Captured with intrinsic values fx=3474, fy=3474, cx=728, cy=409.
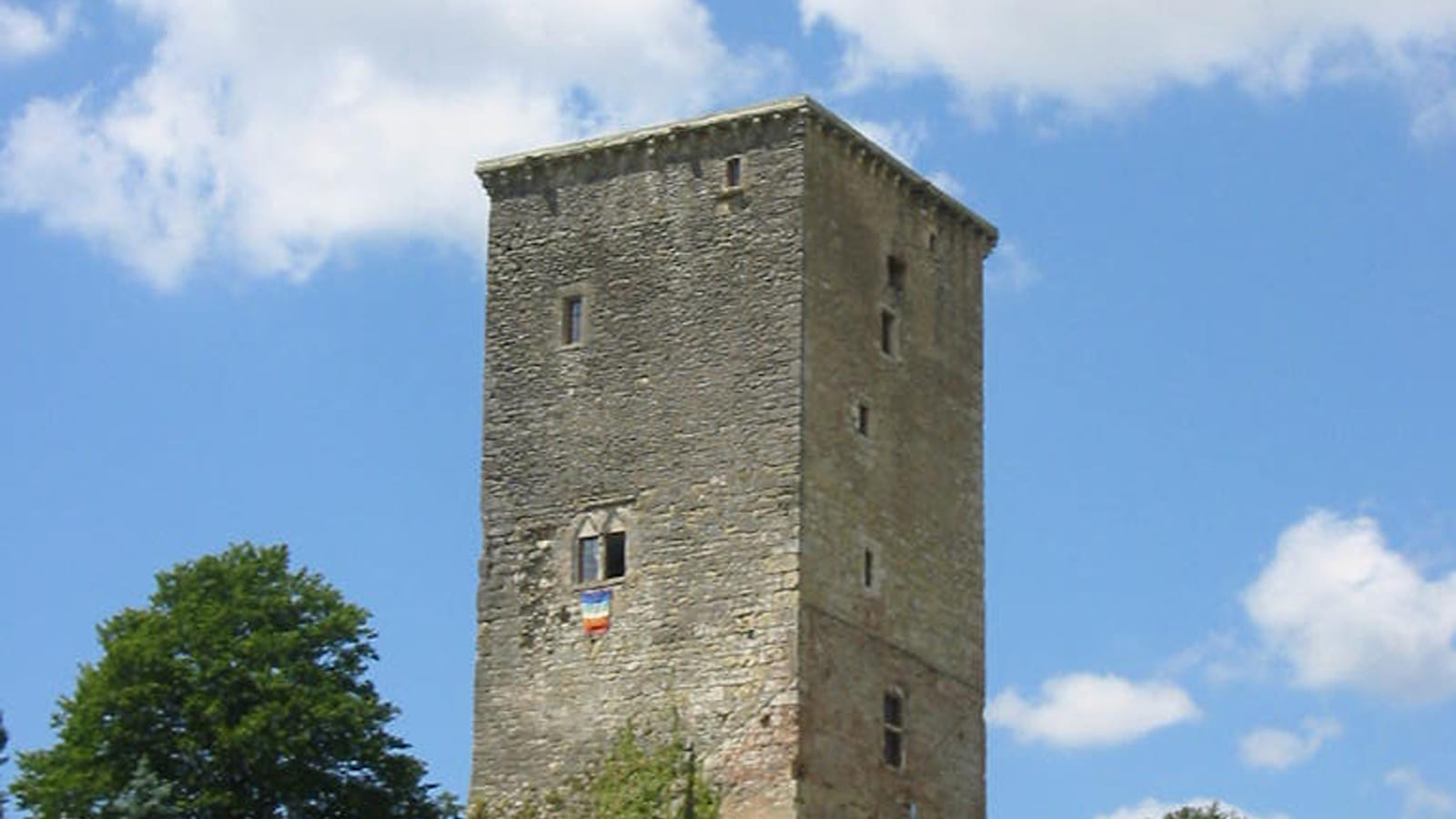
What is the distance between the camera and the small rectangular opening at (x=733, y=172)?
48969mm

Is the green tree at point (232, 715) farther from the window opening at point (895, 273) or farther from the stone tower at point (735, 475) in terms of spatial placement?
the window opening at point (895, 273)

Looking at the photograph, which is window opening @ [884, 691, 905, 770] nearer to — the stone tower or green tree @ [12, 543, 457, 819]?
the stone tower

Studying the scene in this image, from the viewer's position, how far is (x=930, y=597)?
1956 inches

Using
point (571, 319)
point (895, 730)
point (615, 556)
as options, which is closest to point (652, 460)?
point (615, 556)

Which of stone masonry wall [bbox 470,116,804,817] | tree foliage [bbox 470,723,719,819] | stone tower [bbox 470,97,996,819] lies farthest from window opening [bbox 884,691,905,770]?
tree foliage [bbox 470,723,719,819]

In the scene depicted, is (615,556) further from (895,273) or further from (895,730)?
(895,273)

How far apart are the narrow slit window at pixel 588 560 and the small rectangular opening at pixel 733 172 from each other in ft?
17.5

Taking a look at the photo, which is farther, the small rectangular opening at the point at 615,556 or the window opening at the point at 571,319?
the window opening at the point at 571,319

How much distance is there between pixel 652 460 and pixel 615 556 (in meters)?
1.42

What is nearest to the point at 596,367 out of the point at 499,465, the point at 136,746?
the point at 499,465

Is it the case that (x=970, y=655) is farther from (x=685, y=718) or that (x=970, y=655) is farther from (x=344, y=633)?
(x=344, y=633)

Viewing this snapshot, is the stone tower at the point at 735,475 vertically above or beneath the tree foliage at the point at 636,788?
above

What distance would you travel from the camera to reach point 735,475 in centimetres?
4738

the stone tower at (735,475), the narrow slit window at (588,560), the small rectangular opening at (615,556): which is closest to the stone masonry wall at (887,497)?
the stone tower at (735,475)
